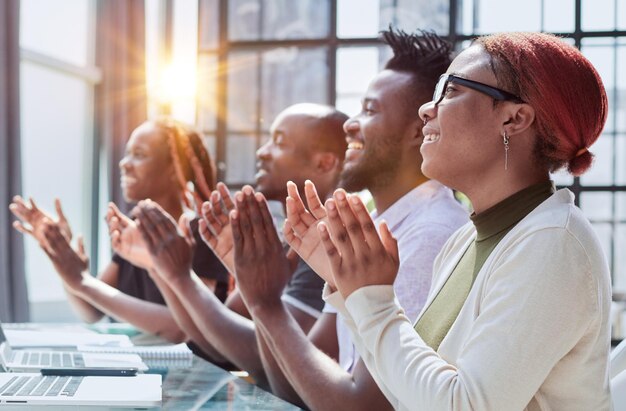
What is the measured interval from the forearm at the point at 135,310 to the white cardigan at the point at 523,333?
Result: 5.08ft

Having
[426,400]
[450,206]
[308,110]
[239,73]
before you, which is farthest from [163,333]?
[239,73]

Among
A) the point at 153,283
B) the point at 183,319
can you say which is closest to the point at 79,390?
the point at 183,319

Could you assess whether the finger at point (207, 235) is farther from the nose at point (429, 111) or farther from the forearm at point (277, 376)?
the nose at point (429, 111)

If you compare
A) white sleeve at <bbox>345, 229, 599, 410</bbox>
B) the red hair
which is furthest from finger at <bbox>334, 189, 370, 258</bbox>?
the red hair

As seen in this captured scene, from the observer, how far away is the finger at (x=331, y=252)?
1.23 meters

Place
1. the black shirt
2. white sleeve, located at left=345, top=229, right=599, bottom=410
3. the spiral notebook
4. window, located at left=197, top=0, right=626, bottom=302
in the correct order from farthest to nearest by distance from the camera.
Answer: window, located at left=197, top=0, right=626, bottom=302 < the black shirt < the spiral notebook < white sleeve, located at left=345, top=229, right=599, bottom=410

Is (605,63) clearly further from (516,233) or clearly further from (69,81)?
(516,233)

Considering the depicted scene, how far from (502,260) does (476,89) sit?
10.1 inches

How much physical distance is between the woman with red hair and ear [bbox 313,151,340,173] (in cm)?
119

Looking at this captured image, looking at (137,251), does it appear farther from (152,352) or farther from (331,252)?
(331,252)

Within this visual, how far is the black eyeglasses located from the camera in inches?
47.9

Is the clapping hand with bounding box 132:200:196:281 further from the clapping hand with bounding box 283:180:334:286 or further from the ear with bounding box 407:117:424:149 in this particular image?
the clapping hand with bounding box 283:180:334:286

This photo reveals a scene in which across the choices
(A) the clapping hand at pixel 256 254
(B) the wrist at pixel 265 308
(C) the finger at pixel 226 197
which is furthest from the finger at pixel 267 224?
(C) the finger at pixel 226 197

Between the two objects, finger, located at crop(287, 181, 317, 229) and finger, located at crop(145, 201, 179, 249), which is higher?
finger, located at crop(287, 181, 317, 229)
